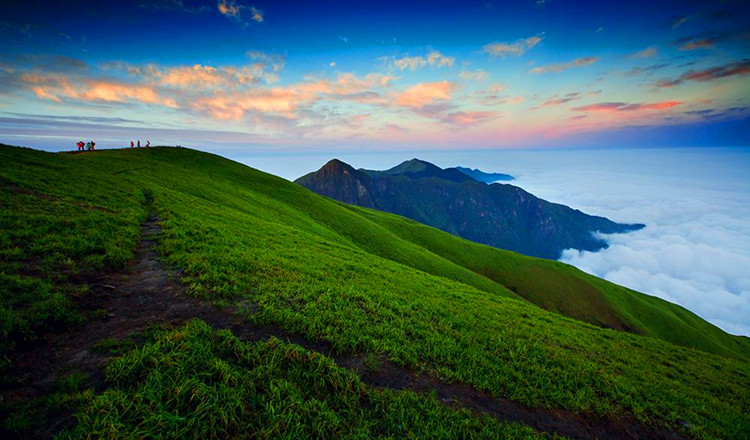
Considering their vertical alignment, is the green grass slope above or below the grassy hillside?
below

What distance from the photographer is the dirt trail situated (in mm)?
6305

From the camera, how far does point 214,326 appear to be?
829 centimetres

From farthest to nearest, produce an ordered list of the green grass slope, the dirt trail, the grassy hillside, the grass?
the green grass slope
the grassy hillside
the dirt trail
the grass

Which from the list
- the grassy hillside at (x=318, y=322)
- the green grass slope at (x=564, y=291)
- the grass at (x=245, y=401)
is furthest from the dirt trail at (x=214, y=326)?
the green grass slope at (x=564, y=291)

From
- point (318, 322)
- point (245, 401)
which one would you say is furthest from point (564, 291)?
point (245, 401)

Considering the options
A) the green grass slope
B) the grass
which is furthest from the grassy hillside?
the green grass slope

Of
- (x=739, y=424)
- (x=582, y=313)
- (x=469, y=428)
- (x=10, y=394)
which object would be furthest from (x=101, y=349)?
(x=582, y=313)

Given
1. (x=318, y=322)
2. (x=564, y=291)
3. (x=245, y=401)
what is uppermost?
(x=245, y=401)

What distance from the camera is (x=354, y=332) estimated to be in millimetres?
9523

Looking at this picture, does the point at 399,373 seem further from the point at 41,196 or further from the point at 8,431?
the point at 41,196

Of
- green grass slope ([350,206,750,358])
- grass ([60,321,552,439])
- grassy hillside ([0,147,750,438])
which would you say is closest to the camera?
grass ([60,321,552,439])

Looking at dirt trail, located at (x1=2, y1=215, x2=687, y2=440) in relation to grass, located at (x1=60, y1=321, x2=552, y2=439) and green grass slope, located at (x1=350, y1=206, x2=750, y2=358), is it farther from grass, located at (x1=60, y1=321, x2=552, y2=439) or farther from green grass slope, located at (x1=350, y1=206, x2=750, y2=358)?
green grass slope, located at (x1=350, y1=206, x2=750, y2=358)

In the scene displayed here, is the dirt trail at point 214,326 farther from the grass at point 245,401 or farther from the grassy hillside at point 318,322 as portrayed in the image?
the grass at point 245,401

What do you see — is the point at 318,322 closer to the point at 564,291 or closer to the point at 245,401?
the point at 245,401
